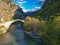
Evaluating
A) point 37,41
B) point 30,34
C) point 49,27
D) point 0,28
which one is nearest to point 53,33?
point 49,27

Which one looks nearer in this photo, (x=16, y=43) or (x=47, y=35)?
(x=47, y=35)

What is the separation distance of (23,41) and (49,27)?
1166 inches

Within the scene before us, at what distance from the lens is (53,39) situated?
330 feet

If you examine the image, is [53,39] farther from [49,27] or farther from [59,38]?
[49,27]

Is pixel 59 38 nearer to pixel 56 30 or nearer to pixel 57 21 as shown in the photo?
pixel 56 30

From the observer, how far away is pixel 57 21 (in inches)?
4237

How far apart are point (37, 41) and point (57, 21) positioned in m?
27.2

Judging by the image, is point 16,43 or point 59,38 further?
point 16,43

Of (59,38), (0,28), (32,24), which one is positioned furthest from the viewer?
(0,28)

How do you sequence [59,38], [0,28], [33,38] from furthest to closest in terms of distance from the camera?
[0,28] < [33,38] < [59,38]

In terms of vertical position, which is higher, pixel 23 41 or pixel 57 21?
pixel 57 21

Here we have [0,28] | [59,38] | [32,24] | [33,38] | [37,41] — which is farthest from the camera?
[0,28]

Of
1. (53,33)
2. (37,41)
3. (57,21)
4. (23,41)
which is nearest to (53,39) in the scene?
(53,33)

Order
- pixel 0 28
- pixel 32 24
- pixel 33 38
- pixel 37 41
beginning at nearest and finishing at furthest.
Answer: pixel 37 41, pixel 33 38, pixel 32 24, pixel 0 28
